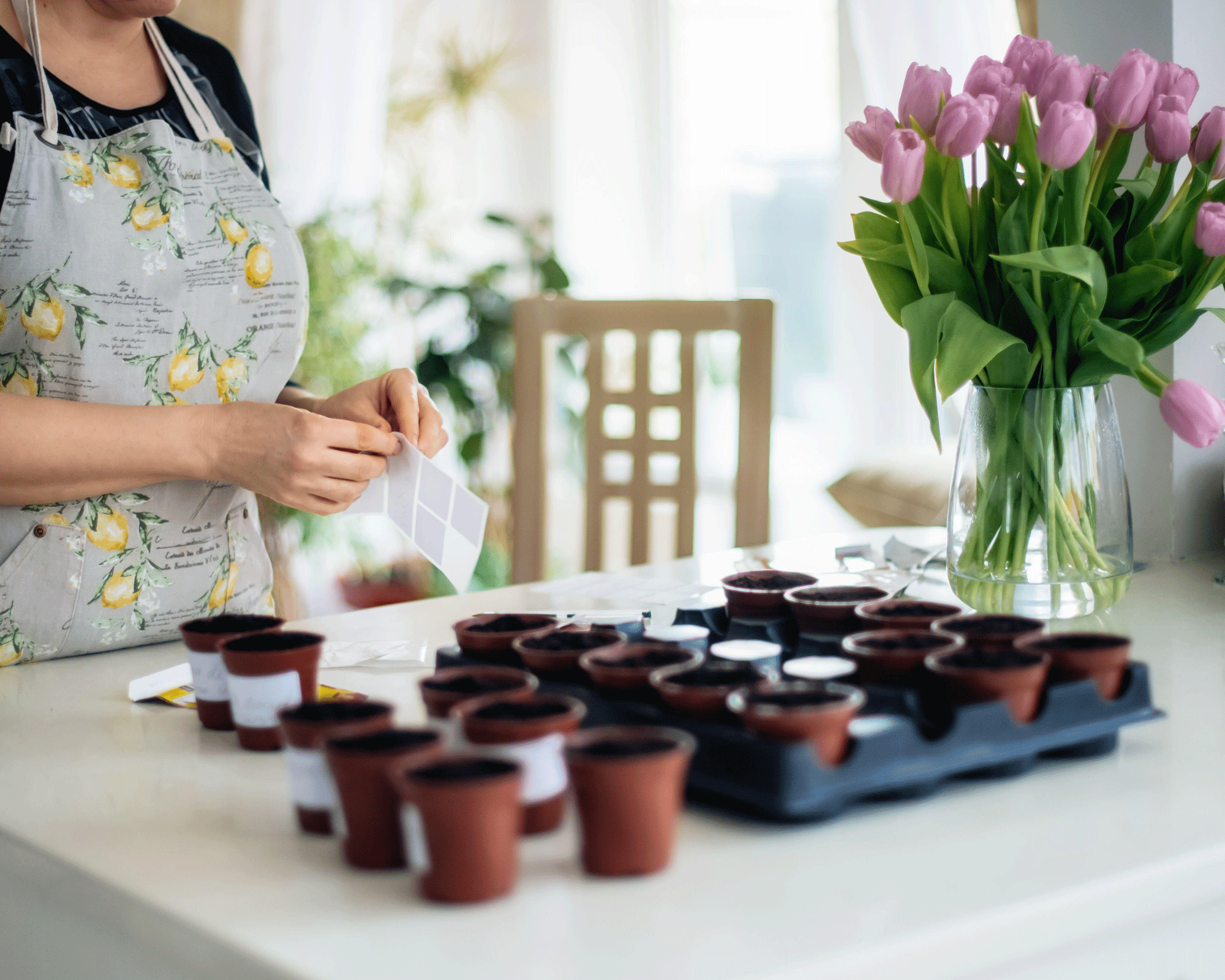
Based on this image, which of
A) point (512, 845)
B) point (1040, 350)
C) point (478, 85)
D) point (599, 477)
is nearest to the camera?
point (512, 845)

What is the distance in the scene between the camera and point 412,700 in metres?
0.95

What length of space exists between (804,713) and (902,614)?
0.89 feet

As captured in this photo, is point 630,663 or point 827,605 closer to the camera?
point 630,663

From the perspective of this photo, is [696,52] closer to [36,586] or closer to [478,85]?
[478,85]

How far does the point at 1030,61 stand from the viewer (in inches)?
40.4

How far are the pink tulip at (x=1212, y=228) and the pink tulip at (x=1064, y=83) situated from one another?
13 centimetres

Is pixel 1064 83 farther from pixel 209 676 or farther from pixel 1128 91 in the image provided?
pixel 209 676

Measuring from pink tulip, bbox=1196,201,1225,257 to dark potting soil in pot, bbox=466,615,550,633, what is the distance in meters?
0.61

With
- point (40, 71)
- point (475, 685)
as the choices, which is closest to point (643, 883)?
point (475, 685)

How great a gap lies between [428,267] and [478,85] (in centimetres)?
60

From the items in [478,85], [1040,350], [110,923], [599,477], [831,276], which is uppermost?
[478,85]

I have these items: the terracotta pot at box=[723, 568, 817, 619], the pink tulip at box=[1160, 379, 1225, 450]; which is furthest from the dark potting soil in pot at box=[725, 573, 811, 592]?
the pink tulip at box=[1160, 379, 1225, 450]

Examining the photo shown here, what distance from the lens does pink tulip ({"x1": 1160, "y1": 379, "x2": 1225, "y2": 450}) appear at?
95cm

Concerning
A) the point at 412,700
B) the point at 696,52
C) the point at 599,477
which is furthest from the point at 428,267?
the point at 412,700
